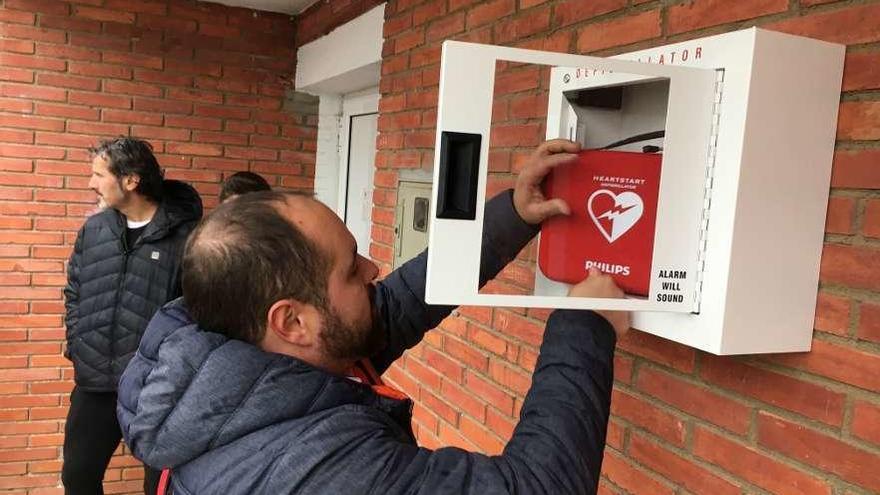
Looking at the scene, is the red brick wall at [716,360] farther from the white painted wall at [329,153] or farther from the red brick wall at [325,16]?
the white painted wall at [329,153]

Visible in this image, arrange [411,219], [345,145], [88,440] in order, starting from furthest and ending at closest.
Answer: [345,145] → [88,440] → [411,219]

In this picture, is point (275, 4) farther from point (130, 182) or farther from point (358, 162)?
point (130, 182)

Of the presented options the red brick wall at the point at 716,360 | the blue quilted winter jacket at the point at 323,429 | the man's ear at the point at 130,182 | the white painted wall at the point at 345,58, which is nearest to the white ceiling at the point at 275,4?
the white painted wall at the point at 345,58

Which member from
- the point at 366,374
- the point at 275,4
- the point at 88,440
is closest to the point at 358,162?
the point at 275,4

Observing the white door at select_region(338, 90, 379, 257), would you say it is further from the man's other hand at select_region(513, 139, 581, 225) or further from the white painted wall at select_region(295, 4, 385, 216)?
the man's other hand at select_region(513, 139, 581, 225)

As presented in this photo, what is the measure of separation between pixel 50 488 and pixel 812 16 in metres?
4.31

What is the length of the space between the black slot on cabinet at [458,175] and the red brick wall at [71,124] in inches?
134

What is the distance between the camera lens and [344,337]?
114 cm

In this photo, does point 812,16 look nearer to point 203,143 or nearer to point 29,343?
point 203,143

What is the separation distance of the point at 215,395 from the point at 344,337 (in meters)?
0.23

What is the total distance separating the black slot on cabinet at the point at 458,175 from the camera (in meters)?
1.03

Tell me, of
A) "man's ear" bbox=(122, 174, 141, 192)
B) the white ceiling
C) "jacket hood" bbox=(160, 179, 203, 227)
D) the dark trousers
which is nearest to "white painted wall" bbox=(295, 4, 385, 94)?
the white ceiling

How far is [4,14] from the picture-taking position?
144 inches

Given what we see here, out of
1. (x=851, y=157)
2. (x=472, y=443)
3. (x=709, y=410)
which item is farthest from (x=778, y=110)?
(x=472, y=443)
